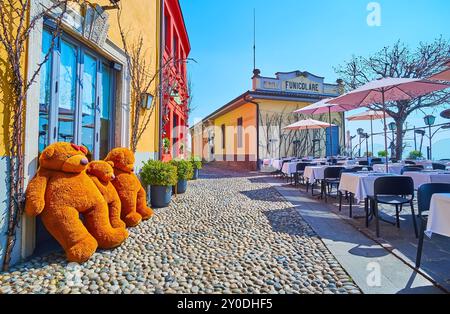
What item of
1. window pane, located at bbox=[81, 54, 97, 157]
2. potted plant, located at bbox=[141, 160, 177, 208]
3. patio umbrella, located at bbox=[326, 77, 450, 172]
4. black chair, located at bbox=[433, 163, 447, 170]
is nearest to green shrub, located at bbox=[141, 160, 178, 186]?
potted plant, located at bbox=[141, 160, 177, 208]

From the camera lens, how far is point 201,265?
7.84 ft

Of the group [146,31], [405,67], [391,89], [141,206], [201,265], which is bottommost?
[201,265]

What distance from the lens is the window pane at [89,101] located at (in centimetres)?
359

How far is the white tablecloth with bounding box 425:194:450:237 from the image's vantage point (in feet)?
6.75

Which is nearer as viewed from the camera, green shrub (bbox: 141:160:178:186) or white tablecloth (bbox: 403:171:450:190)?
white tablecloth (bbox: 403:171:450:190)

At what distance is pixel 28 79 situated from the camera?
2447 mm

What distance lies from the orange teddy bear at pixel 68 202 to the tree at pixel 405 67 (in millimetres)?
11246

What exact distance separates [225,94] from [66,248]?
680 inches

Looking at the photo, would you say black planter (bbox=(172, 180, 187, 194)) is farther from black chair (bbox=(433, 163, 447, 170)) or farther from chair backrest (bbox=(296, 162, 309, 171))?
black chair (bbox=(433, 163, 447, 170))

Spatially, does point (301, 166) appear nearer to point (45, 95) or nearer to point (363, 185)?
point (363, 185)

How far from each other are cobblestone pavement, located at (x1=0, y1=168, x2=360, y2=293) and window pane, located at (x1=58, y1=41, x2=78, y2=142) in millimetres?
1597

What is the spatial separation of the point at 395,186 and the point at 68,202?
4012 millimetres

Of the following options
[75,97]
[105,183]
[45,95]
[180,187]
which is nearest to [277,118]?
[180,187]

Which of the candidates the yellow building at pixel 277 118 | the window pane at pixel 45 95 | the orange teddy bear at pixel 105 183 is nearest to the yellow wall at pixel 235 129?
the yellow building at pixel 277 118
